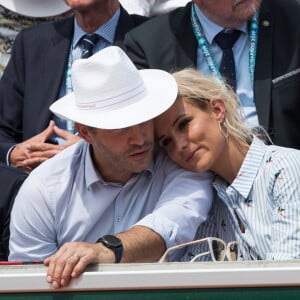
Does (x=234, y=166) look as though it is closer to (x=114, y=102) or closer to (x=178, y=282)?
(x=114, y=102)

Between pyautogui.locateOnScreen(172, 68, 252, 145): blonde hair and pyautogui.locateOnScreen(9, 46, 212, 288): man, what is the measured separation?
70mm

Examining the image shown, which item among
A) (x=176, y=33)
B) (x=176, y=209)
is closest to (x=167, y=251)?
(x=176, y=209)

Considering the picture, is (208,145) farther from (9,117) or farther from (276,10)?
(9,117)

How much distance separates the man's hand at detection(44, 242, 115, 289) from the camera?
2193 mm

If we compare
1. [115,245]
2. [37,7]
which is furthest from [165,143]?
[37,7]

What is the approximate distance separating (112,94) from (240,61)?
2.44 ft

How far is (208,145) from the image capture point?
2682mm

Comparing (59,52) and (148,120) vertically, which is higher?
(148,120)

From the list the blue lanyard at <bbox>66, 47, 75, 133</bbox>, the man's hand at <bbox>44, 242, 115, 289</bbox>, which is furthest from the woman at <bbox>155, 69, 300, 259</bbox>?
the blue lanyard at <bbox>66, 47, 75, 133</bbox>

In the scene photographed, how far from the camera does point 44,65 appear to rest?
3.62 metres

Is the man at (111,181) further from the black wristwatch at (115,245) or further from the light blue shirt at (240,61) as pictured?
the light blue shirt at (240,61)

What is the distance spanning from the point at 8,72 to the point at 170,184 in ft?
4.06

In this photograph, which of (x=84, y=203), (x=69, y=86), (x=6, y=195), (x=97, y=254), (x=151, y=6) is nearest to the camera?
(x=97, y=254)

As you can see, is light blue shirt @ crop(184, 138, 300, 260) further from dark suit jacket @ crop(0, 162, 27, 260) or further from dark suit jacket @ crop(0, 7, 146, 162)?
dark suit jacket @ crop(0, 7, 146, 162)
